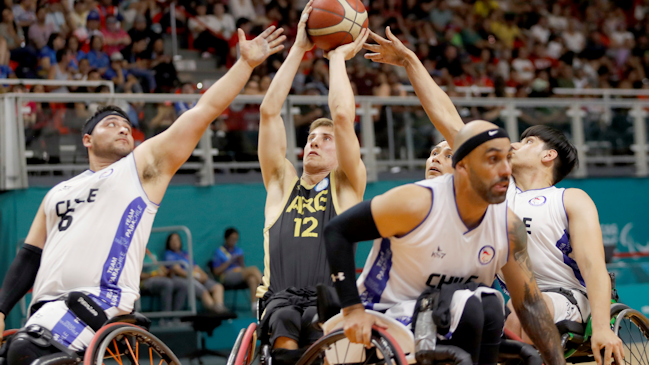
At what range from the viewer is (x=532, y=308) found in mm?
3465

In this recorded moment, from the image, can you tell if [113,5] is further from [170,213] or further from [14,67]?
[170,213]

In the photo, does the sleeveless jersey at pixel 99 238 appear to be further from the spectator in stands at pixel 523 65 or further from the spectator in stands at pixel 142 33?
the spectator in stands at pixel 523 65

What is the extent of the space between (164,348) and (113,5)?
869 cm

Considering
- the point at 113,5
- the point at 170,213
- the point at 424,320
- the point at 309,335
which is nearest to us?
the point at 424,320

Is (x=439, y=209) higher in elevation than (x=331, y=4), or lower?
lower

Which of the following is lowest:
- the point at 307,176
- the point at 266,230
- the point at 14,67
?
the point at 266,230

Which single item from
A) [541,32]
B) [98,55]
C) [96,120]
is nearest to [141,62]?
[98,55]

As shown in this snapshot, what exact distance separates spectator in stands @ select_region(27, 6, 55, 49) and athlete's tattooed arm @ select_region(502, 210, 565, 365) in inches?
334

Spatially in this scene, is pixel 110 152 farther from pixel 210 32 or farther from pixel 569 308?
pixel 210 32

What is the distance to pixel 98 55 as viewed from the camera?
10273 millimetres

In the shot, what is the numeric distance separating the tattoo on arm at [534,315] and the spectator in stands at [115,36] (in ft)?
28.6

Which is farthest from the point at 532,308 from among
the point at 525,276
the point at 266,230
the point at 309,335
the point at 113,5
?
the point at 113,5

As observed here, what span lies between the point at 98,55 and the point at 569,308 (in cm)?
803

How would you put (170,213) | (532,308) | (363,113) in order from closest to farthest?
1. (532,308)
2. (170,213)
3. (363,113)
